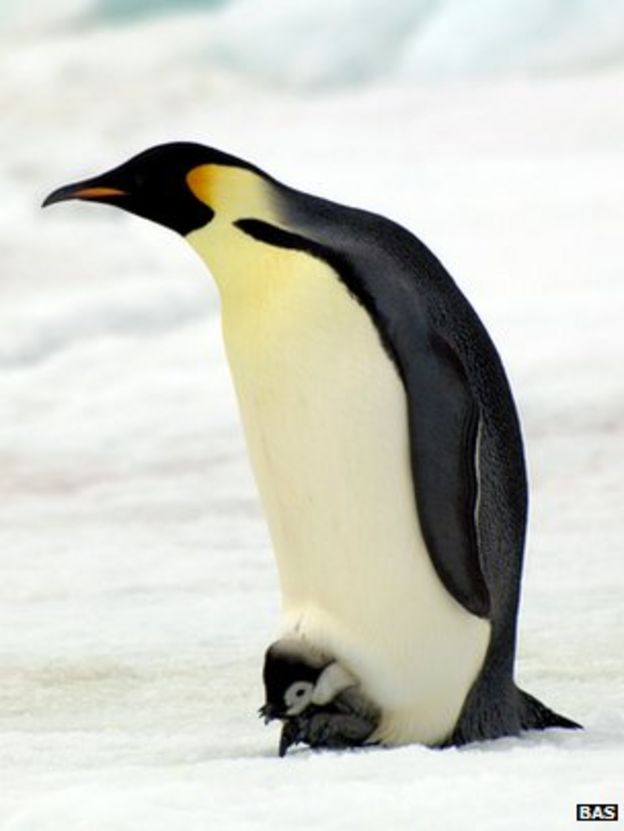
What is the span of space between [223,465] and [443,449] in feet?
12.0

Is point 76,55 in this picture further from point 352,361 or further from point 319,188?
point 352,361

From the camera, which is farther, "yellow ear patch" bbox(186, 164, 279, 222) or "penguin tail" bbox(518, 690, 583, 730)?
"penguin tail" bbox(518, 690, 583, 730)

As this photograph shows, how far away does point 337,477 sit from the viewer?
324 centimetres

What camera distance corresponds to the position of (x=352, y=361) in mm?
3227

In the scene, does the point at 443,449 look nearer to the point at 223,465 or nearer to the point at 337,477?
the point at 337,477

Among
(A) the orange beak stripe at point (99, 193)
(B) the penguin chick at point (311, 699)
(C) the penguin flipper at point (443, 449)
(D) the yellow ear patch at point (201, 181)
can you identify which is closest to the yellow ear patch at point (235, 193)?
(D) the yellow ear patch at point (201, 181)

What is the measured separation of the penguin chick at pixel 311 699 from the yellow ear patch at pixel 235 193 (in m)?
0.51

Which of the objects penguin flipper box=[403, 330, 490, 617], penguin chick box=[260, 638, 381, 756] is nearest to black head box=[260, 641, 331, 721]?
penguin chick box=[260, 638, 381, 756]

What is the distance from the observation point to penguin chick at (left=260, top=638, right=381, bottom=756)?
3.26m

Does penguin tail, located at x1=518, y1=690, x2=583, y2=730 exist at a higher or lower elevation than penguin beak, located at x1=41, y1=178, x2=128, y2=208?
lower

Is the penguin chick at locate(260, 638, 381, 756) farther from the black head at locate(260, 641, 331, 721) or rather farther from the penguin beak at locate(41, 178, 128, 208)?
the penguin beak at locate(41, 178, 128, 208)

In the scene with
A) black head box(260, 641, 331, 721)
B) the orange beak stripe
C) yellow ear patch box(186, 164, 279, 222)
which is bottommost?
black head box(260, 641, 331, 721)

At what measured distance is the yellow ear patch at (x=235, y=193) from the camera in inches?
129

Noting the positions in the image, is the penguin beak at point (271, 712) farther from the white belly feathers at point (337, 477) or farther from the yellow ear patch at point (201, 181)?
the yellow ear patch at point (201, 181)
